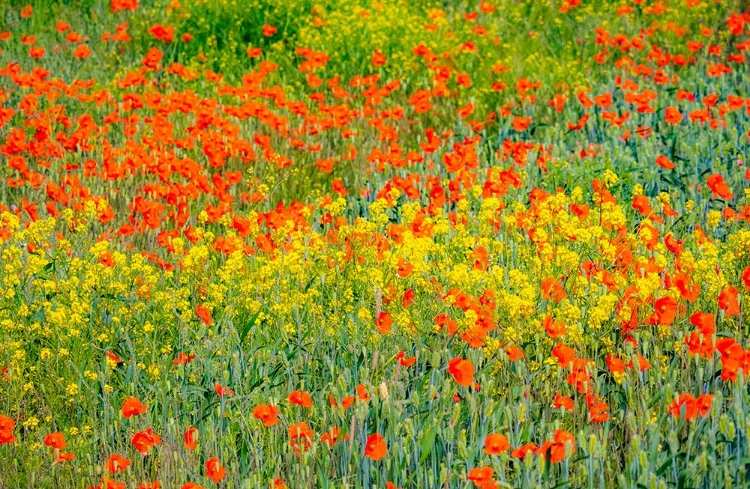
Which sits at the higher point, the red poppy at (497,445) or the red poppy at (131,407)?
the red poppy at (497,445)

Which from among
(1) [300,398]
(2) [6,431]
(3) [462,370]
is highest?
(3) [462,370]

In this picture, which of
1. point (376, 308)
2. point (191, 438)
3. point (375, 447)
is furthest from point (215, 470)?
point (376, 308)

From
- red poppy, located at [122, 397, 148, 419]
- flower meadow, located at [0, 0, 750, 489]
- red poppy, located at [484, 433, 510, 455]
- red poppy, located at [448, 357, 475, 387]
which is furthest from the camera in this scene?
red poppy, located at [122, 397, 148, 419]

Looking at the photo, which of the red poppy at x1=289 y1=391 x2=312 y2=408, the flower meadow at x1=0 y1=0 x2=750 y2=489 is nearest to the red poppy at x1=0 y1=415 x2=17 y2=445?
the flower meadow at x1=0 y1=0 x2=750 y2=489

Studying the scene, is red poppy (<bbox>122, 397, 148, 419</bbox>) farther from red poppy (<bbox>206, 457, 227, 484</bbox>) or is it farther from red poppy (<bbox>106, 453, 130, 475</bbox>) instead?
red poppy (<bbox>206, 457, 227, 484</bbox>)

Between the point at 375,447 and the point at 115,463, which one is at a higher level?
the point at 375,447

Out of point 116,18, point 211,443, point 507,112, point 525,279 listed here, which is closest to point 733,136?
point 507,112

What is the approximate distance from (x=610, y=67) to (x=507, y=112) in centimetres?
137

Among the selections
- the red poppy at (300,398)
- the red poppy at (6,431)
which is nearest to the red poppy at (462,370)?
the red poppy at (300,398)

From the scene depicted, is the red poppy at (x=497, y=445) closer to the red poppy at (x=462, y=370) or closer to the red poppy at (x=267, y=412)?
the red poppy at (x=462, y=370)

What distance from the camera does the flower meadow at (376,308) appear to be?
2.48 meters

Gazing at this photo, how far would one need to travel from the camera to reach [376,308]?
2.59 m

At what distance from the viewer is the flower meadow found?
2.48 m

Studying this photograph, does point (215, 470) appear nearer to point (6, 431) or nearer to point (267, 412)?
point (267, 412)
